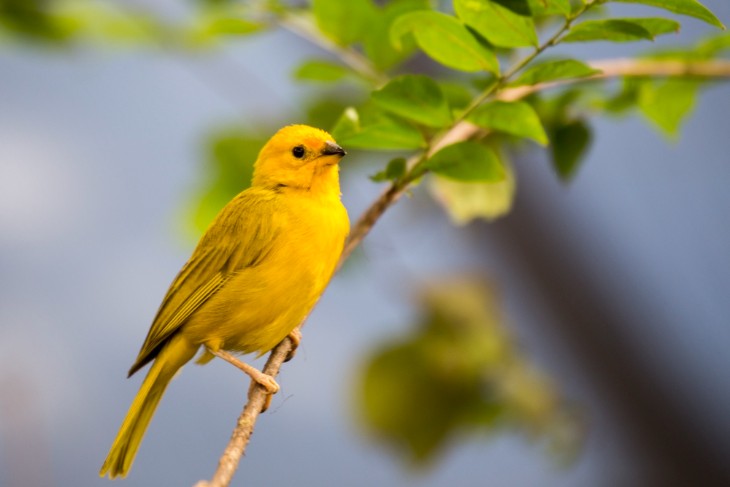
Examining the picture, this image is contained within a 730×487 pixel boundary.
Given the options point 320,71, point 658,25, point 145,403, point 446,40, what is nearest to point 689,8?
point 658,25

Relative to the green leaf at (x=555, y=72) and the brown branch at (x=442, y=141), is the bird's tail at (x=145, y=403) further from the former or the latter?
the green leaf at (x=555, y=72)

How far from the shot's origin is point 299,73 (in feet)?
4.57

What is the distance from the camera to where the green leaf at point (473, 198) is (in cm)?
140

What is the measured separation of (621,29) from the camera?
3.33ft

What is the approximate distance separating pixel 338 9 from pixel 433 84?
1.11ft

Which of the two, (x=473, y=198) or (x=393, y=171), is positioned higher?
(x=473, y=198)

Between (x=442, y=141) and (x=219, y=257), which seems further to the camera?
(x=219, y=257)

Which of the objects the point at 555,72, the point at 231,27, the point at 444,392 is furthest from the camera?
the point at 444,392

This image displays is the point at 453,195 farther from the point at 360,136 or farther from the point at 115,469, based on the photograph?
the point at 115,469

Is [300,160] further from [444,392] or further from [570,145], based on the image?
[444,392]

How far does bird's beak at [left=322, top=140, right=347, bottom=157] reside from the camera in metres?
1.40

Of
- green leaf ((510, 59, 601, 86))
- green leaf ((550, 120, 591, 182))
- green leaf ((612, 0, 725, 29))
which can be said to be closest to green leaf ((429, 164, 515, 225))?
green leaf ((550, 120, 591, 182))

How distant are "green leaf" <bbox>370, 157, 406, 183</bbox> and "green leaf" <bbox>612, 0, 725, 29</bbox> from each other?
344mm

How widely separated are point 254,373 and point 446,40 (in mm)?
589
